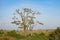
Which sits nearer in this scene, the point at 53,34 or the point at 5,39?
the point at 53,34

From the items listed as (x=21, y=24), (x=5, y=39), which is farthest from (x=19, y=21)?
(x=5, y=39)

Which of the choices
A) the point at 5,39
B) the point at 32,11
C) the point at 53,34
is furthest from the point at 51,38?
the point at 32,11

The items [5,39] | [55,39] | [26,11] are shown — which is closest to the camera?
[55,39]

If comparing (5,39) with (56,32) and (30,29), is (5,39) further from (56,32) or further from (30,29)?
(30,29)

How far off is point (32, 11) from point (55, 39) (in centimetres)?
1693

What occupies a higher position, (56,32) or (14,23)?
(56,32)

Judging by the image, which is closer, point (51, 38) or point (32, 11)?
point (51, 38)

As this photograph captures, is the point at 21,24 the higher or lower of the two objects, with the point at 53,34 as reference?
lower

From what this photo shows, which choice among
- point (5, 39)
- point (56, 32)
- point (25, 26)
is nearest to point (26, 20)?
Answer: point (25, 26)

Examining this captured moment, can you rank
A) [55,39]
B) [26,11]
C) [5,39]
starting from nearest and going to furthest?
[55,39], [5,39], [26,11]

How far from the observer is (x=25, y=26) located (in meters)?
42.2

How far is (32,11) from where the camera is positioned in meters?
41.7

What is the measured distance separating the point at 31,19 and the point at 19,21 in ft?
7.09

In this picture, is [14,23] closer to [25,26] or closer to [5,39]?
[25,26]
